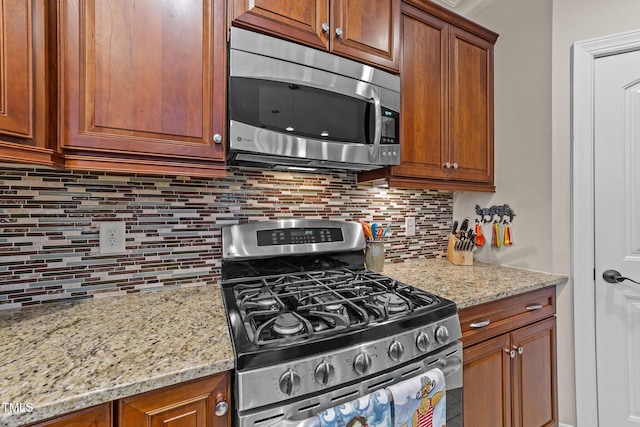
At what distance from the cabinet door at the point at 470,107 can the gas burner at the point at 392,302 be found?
0.94 m

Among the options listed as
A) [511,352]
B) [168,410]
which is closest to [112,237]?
[168,410]

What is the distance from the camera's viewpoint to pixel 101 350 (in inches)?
30.0

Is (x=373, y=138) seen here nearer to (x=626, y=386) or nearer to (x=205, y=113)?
(x=205, y=113)

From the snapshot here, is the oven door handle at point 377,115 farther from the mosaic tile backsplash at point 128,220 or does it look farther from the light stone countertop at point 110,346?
the light stone countertop at point 110,346

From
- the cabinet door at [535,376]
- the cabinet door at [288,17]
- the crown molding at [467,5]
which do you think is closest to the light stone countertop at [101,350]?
the cabinet door at [288,17]

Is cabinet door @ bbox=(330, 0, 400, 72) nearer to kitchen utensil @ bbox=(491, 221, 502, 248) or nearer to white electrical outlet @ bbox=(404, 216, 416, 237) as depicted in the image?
white electrical outlet @ bbox=(404, 216, 416, 237)

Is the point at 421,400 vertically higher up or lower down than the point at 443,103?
lower down

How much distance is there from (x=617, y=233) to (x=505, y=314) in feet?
2.47

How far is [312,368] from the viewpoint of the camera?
0.80 metres

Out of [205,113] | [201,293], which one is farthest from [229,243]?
[205,113]

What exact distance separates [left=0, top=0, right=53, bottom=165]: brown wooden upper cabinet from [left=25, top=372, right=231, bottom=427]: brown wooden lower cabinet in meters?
0.64

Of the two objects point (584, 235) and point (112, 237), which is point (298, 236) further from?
point (584, 235)

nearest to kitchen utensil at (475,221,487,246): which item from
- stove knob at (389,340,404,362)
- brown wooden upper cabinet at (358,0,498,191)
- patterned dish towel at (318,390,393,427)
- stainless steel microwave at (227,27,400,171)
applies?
brown wooden upper cabinet at (358,0,498,191)

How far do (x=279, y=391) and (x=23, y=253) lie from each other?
41.2 inches
